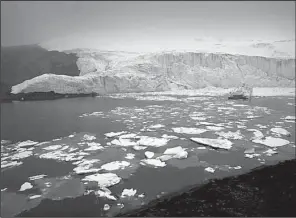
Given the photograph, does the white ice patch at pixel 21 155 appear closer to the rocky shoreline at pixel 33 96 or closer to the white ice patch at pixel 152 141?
the white ice patch at pixel 152 141

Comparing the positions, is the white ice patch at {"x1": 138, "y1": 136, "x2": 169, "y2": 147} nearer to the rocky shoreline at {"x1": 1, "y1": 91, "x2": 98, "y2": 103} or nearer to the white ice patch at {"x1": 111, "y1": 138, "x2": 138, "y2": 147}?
the white ice patch at {"x1": 111, "y1": 138, "x2": 138, "y2": 147}

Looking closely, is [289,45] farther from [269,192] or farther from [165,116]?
[269,192]

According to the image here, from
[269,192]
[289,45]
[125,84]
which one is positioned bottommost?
[269,192]

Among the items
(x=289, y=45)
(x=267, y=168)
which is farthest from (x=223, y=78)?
(x=267, y=168)

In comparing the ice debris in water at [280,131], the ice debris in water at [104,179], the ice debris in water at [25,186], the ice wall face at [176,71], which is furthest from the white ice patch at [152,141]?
the ice wall face at [176,71]

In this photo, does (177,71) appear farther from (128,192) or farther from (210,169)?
(128,192)
